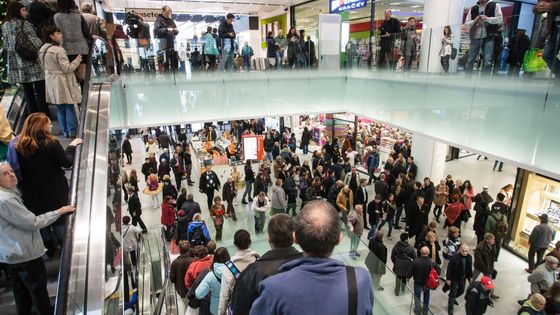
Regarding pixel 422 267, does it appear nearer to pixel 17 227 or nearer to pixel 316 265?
pixel 316 265

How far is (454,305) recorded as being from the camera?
6785 millimetres

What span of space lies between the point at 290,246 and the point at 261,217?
22.4 feet

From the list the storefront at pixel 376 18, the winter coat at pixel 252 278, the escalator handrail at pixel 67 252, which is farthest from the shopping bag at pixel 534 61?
the escalator handrail at pixel 67 252

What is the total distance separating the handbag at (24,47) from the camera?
4.21m

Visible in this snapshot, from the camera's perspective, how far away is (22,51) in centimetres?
428

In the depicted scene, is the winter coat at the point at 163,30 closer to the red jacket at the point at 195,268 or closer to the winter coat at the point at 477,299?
the red jacket at the point at 195,268

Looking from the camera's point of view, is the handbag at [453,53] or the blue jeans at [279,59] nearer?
the handbag at [453,53]

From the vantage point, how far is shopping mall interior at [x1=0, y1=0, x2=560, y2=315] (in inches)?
116

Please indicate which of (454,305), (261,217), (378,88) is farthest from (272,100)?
(454,305)

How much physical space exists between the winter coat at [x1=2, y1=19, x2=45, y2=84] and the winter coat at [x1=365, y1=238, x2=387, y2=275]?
6.16 metres

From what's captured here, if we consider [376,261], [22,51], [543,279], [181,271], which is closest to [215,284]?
[181,271]

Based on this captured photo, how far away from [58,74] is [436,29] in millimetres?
7749

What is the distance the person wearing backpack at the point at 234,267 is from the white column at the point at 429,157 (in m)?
9.80

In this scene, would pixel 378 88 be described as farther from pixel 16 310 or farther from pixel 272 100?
pixel 16 310
